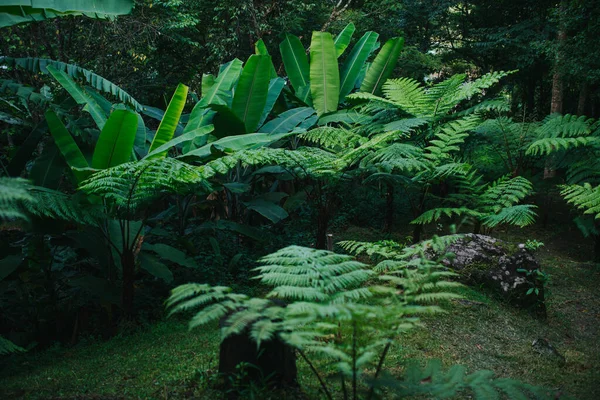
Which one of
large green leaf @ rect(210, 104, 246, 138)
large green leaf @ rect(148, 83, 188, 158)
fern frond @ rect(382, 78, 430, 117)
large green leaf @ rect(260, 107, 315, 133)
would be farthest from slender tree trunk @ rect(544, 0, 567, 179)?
large green leaf @ rect(148, 83, 188, 158)

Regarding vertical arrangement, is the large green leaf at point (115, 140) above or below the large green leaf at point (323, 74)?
below

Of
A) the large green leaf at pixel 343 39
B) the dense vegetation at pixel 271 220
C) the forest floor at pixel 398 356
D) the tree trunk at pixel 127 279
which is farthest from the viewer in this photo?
the large green leaf at pixel 343 39

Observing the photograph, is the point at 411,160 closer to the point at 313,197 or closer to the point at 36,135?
the point at 313,197

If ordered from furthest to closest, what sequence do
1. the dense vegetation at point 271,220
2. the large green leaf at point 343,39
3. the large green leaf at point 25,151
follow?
the large green leaf at point 343,39 < the large green leaf at point 25,151 < the dense vegetation at point 271,220

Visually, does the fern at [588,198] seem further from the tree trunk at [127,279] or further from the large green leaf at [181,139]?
the tree trunk at [127,279]

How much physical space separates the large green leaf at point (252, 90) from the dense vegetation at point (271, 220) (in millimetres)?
19

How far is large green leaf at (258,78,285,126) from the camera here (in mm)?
6254

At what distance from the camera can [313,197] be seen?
5.68 m

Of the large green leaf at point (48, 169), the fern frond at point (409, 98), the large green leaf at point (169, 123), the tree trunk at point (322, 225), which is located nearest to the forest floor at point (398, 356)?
the tree trunk at point (322, 225)

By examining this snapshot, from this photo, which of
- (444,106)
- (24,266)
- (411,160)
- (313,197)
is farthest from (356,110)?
(24,266)

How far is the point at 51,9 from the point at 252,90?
229 cm

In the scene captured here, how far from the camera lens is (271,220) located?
567cm

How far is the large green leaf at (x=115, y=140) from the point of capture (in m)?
4.03

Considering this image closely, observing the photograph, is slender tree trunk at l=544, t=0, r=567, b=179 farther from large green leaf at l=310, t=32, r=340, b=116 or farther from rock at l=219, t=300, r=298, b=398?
rock at l=219, t=300, r=298, b=398
